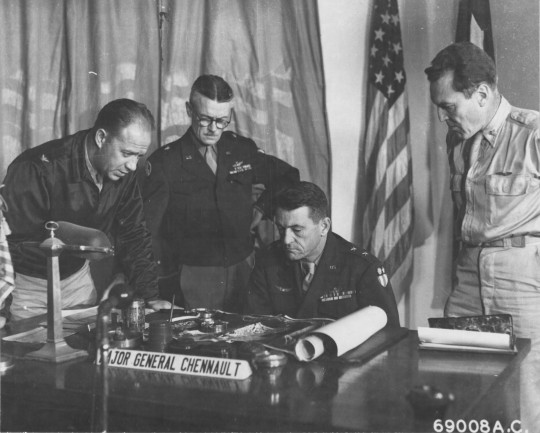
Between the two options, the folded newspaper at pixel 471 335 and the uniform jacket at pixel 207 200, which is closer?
the folded newspaper at pixel 471 335

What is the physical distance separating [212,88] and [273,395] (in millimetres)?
1883

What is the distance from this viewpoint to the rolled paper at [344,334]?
1619 millimetres

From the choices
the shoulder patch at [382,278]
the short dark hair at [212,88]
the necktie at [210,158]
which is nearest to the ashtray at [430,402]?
the shoulder patch at [382,278]

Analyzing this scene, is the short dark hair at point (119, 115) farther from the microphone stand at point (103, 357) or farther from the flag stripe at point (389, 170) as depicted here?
the microphone stand at point (103, 357)

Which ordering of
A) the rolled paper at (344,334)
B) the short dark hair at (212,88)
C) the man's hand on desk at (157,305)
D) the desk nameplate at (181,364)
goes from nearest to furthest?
the desk nameplate at (181,364)
the rolled paper at (344,334)
the man's hand on desk at (157,305)
the short dark hair at (212,88)

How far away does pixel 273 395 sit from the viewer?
1381mm

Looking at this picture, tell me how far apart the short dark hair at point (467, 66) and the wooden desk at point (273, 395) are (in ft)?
3.51

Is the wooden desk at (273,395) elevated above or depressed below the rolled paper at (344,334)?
below

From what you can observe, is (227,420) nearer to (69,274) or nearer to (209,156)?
(69,274)

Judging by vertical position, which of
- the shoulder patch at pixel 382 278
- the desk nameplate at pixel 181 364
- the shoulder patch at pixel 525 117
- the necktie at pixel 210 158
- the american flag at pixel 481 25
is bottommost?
the desk nameplate at pixel 181 364

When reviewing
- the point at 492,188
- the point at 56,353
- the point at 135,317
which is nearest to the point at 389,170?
the point at 492,188

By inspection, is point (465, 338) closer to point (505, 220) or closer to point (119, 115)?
point (505, 220)

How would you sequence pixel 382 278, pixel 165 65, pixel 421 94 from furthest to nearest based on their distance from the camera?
pixel 165 65, pixel 421 94, pixel 382 278

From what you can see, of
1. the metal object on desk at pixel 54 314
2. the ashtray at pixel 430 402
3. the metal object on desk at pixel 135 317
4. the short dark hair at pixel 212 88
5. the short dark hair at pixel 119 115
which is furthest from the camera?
the short dark hair at pixel 212 88
